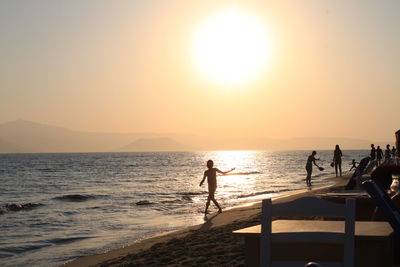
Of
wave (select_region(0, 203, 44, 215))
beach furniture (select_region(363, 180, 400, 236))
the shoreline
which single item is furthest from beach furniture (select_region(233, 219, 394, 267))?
wave (select_region(0, 203, 44, 215))

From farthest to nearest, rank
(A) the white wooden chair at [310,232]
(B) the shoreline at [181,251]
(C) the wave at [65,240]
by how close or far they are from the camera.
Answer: (C) the wave at [65,240]
(B) the shoreline at [181,251]
(A) the white wooden chair at [310,232]

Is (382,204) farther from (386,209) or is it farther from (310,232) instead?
(310,232)

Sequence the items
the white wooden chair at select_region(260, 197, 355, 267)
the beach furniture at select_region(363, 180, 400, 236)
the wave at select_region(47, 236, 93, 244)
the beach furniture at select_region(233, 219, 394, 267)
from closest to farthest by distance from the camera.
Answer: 1. the white wooden chair at select_region(260, 197, 355, 267)
2. the beach furniture at select_region(233, 219, 394, 267)
3. the beach furniture at select_region(363, 180, 400, 236)
4. the wave at select_region(47, 236, 93, 244)

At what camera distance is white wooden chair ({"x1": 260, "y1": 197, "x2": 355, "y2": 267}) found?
3.17m

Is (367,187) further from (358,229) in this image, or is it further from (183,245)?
(183,245)

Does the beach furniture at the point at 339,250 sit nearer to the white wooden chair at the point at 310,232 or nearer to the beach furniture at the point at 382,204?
the white wooden chair at the point at 310,232

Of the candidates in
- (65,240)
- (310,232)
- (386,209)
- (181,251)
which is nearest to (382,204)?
(386,209)

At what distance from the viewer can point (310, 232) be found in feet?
10.7

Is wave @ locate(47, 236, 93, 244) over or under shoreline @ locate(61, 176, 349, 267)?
under

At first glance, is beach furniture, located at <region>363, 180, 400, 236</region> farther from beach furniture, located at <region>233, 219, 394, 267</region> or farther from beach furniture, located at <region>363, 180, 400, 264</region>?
beach furniture, located at <region>233, 219, 394, 267</region>

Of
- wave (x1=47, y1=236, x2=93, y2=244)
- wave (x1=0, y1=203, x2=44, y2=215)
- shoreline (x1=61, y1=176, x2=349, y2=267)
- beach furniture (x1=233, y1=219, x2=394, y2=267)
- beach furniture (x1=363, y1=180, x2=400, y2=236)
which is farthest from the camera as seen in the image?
wave (x1=0, y1=203, x2=44, y2=215)

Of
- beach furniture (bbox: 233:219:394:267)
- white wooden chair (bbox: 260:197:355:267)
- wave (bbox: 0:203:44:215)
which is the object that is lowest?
wave (bbox: 0:203:44:215)

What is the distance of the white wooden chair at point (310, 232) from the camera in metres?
3.17

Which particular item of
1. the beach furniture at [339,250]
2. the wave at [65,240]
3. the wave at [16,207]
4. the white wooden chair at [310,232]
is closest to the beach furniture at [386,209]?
the beach furniture at [339,250]
